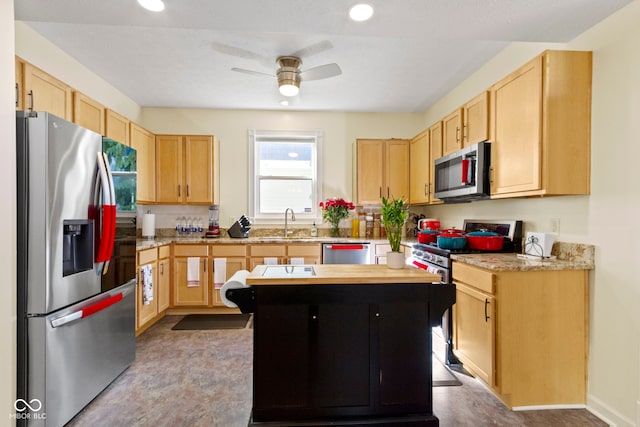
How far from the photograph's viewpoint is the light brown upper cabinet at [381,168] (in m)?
4.25

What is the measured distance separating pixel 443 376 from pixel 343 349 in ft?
3.88

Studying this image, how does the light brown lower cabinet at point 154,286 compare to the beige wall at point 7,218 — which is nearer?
the beige wall at point 7,218

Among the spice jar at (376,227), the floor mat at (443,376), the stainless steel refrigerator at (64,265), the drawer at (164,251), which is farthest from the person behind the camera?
the spice jar at (376,227)

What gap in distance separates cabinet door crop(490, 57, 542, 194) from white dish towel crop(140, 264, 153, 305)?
3.30m

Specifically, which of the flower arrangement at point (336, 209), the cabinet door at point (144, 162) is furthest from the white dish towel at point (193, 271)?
the flower arrangement at point (336, 209)

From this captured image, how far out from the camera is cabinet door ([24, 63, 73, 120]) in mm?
2164

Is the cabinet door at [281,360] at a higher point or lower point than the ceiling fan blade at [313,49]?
lower

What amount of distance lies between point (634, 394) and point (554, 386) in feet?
1.24

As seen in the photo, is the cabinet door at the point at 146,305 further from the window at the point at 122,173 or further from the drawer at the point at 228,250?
the window at the point at 122,173

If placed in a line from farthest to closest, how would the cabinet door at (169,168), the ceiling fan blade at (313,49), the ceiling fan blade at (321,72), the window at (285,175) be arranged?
1. the window at (285,175)
2. the cabinet door at (169,168)
3. the ceiling fan blade at (321,72)
4. the ceiling fan blade at (313,49)

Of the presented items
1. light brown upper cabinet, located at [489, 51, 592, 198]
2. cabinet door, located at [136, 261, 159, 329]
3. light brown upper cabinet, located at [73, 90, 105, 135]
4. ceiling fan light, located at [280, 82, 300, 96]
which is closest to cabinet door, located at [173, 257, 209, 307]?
cabinet door, located at [136, 261, 159, 329]

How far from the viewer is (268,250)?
3.82m

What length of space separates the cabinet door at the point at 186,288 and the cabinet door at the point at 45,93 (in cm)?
188

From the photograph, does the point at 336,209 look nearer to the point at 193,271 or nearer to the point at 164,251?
the point at 193,271
